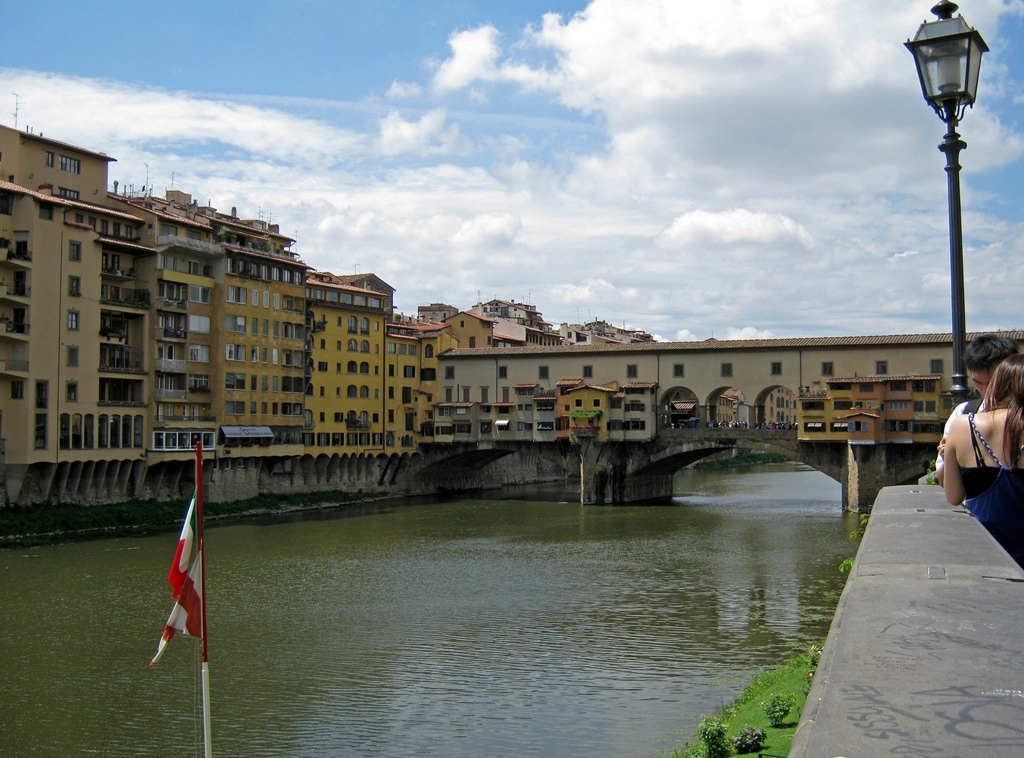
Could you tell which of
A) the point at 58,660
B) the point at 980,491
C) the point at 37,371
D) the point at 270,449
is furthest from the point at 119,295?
the point at 980,491

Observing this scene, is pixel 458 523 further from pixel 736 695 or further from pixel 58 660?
pixel 736 695

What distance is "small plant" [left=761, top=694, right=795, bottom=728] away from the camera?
1260cm

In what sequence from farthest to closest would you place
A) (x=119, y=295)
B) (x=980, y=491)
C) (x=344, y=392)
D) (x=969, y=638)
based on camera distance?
(x=344, y=392)
(x=119, y=295)
(x=980, y=491)
(x=969, y=638)

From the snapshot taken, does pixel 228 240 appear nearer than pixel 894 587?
No

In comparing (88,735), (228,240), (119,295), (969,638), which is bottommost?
(88,735)

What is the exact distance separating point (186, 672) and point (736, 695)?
35.3 ft

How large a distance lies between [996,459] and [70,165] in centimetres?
→ 4883

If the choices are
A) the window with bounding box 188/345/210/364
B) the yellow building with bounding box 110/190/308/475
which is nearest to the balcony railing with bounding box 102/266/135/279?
the yellow building with bounding box 110/190/308/475

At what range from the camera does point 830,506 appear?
176 feet

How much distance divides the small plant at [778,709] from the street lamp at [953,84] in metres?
5.85

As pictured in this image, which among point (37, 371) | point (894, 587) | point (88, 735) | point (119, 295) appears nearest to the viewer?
point (894, 587)

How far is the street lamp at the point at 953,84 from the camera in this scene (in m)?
8.10

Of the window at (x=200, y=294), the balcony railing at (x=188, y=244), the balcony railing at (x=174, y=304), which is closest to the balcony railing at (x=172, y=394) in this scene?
the balcony railing at (x=174, y=304)

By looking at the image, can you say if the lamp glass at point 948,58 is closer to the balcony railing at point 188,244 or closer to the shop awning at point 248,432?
the balcony railing at point 188,244
